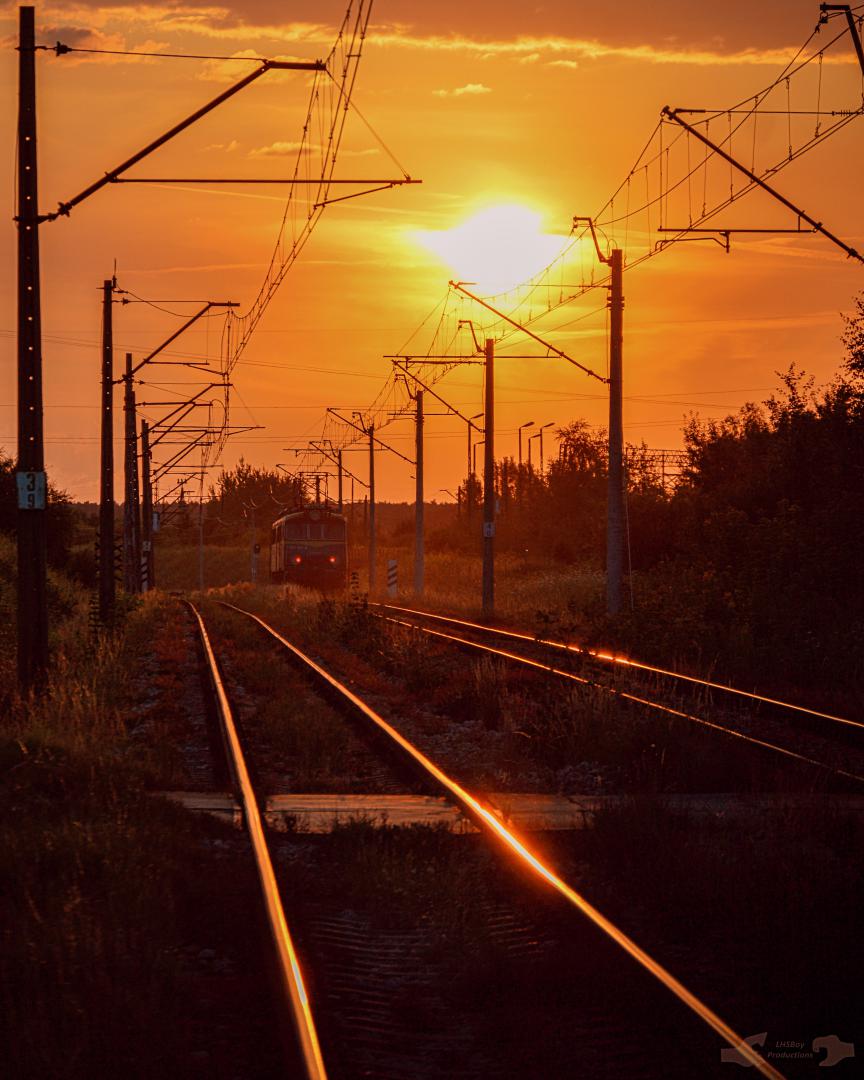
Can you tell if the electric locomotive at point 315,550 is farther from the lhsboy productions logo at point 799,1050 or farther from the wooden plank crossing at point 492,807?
the lhsboy productions logo at point 799,1050

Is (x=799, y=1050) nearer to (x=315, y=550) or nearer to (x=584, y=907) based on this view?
(x=584, y=907)

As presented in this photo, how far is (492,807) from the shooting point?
10461mm

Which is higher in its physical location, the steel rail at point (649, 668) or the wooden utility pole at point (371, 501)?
the wooden utility pole at point (371, 501)

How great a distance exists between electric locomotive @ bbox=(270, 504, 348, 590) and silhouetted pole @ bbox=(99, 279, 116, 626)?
89.5 ft

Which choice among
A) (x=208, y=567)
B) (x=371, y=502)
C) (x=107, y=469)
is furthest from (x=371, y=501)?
(x=208, y=567)

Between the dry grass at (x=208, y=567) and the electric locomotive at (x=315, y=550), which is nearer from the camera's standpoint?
the electric locomotive at (x=315, y=550)

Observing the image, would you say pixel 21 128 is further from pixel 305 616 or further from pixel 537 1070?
pixel 305 616

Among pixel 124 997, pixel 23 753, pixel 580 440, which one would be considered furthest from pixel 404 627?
pixel 580 440

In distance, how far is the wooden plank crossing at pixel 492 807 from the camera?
9797 mm

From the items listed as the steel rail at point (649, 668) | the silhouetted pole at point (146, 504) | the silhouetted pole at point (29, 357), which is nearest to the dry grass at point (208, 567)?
the silhouetted pole at point (146, 504)

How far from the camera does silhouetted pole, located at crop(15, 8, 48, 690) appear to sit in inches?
601

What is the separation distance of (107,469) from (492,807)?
67.4ft

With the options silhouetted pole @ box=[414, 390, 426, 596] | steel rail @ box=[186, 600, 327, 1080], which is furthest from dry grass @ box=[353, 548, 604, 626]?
steel rail @ box=[186, 600, 327, 1080]

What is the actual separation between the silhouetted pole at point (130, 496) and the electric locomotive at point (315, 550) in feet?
25.3
